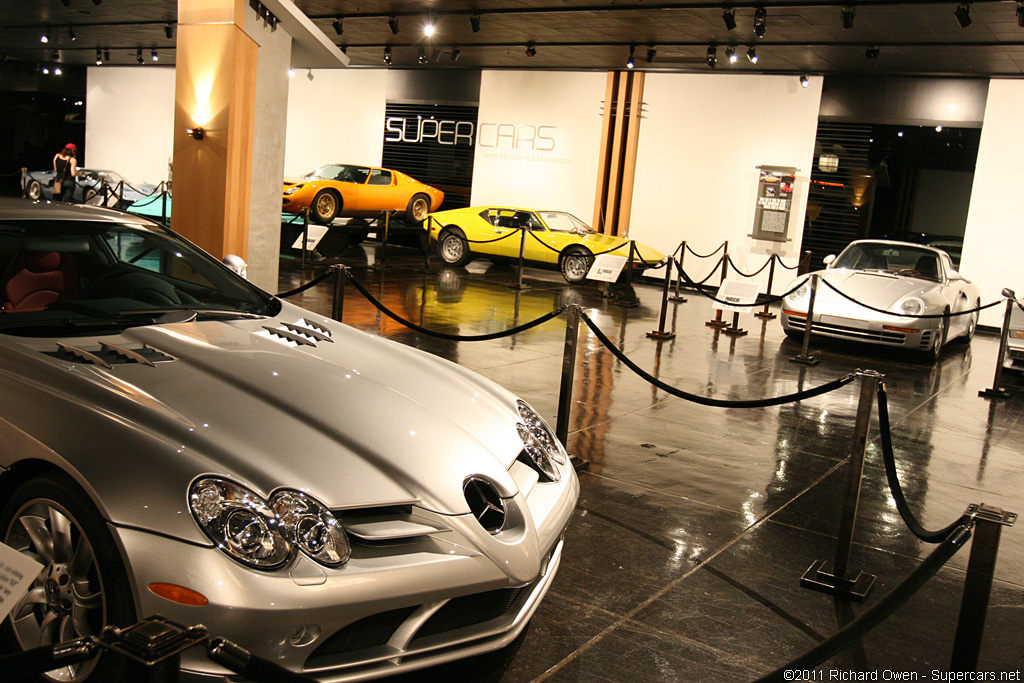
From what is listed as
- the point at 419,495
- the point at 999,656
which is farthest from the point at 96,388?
the point at 999,656

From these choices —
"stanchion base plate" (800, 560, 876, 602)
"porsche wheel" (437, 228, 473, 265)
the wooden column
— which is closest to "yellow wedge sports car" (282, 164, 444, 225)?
"porsche wheel" (437, 228, 473, 265)

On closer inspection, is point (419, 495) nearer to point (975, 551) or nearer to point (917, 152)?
point (975, 551)

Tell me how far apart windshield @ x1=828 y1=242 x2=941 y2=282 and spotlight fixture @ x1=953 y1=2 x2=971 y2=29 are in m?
2.74

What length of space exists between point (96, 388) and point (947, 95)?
15.0 metres

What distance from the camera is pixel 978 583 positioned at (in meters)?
2.13

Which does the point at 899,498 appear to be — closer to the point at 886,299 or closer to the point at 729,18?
the point at 886,299

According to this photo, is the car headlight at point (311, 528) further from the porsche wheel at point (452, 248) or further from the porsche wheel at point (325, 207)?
the porsche wheel at point (325, 207)

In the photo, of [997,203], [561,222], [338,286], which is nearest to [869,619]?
[338,286]

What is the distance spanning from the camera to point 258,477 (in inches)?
83.4

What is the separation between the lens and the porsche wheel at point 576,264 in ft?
46.4

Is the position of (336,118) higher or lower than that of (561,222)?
higher

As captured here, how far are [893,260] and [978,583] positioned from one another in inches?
351

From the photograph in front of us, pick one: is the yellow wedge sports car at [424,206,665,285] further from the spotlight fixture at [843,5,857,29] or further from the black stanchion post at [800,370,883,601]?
the black stanchion post at [800,370,883,601]

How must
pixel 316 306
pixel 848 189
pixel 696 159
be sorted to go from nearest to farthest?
pixel 316 306 < pixel 848 189 < pixel 696 159
